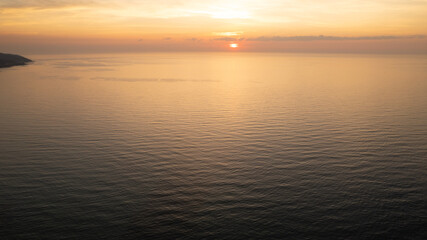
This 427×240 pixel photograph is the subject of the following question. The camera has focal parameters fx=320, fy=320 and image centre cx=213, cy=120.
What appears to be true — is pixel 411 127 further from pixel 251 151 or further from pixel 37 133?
pixel 37 133

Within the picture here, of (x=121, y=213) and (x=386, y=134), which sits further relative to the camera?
(x=386, y=134)

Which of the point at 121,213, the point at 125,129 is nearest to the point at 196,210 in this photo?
the point at 121,213

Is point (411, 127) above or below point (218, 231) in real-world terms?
above

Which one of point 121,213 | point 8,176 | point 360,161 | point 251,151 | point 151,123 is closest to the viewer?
point 121,213

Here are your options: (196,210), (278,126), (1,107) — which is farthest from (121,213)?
(1,107)

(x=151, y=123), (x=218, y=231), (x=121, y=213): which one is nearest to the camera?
(x=218, y=231)

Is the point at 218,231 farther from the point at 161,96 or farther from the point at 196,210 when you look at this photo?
the point at 161,96

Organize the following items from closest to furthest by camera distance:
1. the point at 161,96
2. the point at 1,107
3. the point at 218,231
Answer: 1. the point at 218,231
2. the point at 1,107
3. the point at 161,96

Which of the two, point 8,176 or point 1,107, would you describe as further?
point 1,107

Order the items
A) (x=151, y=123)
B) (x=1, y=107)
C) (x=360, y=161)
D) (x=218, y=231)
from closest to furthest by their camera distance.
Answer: (x=218, y=231) → (x=360, y=161) → (x=151, y=123) → (x=1, y=107)
